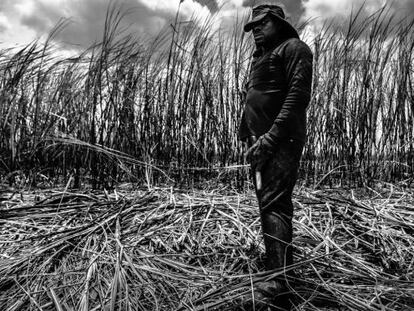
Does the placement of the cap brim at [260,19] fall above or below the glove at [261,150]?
above

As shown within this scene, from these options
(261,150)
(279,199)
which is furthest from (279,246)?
(261,150)

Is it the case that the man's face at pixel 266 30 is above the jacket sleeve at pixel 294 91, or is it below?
above

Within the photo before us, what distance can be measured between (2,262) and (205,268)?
0.74m

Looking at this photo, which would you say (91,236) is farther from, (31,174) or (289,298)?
(31,174)

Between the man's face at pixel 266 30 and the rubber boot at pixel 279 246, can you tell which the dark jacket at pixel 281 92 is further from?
the rubber boot at pixel 279 246

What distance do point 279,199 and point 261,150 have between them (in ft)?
0.53

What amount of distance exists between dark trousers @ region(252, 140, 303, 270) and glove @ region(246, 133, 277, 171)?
16 mm

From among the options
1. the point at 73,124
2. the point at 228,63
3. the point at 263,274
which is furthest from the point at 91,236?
the point at 228,63

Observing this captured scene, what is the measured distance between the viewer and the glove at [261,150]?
4.25 feet

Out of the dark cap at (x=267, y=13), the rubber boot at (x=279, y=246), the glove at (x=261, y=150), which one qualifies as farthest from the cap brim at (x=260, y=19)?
the rubber boot at (x=279, y=246)

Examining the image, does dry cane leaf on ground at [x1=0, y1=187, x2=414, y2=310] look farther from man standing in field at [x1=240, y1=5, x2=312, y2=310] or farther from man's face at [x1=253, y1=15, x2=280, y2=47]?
man's face at [x1=253, y1=15, x2=280, y2=47]

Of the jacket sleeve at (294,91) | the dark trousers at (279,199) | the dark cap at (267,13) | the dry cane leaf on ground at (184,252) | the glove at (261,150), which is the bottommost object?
the dry cane leaf on ground at (184,252)

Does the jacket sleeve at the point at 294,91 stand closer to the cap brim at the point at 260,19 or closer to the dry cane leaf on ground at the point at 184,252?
the cap brim at the point at 260,19

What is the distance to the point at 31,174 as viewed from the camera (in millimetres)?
2496
